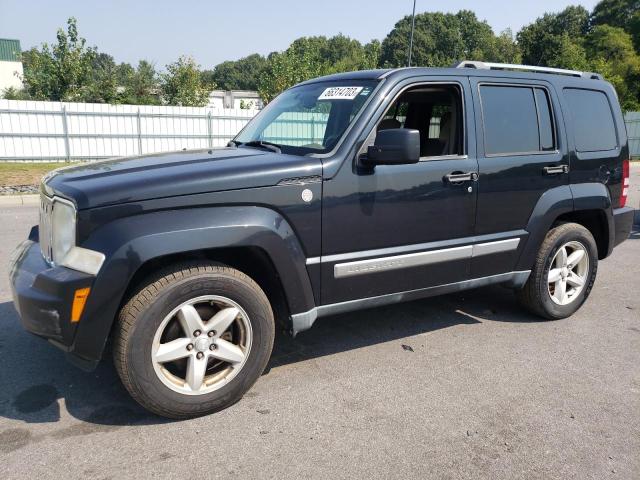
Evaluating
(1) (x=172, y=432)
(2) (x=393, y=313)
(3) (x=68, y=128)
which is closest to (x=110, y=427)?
(1) (x=172, y=432)

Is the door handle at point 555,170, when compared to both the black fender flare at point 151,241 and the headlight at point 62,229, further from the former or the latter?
the headlight at point 62,229

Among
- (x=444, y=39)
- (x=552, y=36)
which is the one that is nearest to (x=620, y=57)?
(x=552, y=36)

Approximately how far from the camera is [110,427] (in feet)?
9.24

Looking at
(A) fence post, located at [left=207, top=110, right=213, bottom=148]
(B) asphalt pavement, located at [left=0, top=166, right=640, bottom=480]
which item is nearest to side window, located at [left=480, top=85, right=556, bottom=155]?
(B) asphalt pavement, located at [left=0, top=166, right=640, bottom=480]

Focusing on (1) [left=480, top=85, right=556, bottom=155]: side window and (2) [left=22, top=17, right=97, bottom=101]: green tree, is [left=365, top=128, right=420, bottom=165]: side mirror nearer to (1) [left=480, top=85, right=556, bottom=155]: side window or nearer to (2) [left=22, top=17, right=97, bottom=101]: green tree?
(1) [left=480, top=85, right=556, bottom=155]: side window

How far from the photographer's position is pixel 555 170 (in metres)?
4.14

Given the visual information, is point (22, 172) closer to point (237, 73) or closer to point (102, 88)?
point (102, 88)

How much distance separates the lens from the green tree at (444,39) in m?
83.1

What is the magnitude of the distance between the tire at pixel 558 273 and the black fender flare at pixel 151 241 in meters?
2.45

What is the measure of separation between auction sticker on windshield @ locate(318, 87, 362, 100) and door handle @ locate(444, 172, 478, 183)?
0.85 m

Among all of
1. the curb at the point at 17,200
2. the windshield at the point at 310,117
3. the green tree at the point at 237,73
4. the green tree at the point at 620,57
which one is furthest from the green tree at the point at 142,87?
the green tree at the point at 237,73

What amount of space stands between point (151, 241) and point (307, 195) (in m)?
0.93

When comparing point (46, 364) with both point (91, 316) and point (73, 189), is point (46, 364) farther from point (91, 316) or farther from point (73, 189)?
point (73, 189)

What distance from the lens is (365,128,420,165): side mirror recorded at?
3.10 m
